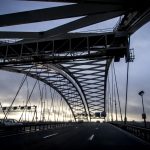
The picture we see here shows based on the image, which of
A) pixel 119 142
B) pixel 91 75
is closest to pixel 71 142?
pixel 119 142

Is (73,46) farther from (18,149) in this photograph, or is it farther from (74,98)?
(74,98)

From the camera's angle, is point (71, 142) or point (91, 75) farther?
point (91, 75)

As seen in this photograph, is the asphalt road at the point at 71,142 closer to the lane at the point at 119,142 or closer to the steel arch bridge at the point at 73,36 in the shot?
the lane at the point at 119,142

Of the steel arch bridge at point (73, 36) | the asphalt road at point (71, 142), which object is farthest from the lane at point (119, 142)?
the steel arch bridge at point (73, 36)

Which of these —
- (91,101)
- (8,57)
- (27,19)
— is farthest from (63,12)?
(91,101)

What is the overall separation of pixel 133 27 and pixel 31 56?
11537mm

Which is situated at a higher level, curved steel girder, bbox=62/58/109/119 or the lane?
curved steel girder, bbox=62/58/109/119

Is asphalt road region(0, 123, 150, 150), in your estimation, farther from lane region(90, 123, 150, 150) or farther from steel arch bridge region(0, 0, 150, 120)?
steel arch bridge region(0, 0, 150, 120)

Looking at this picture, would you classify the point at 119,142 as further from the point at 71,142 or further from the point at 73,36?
the point at 73,36

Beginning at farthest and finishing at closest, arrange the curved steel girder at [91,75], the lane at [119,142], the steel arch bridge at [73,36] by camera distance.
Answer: the curved steel girder at [91,75] → the steel arch bridge at [73,36] → the lane at [119,142]

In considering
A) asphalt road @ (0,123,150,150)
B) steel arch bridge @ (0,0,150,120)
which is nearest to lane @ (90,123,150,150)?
asphalt road @ (0,123,150,150)

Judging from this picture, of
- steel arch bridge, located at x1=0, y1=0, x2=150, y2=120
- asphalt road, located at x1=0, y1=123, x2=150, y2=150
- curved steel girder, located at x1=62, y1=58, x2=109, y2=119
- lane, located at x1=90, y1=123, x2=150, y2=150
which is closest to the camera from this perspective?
asphalt road, located at x1=0, y1=123, x2=150, y2=150

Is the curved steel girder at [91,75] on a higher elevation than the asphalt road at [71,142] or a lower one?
higher

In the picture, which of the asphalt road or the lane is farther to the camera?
the lane
